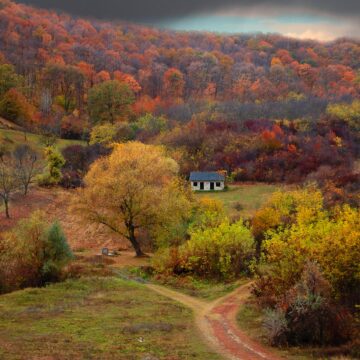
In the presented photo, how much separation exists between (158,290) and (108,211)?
11.4m

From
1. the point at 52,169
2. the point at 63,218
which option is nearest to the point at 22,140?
the point at 52,169

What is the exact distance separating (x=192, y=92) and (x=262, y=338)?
113 metres

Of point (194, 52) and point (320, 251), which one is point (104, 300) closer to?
point (320, 251)

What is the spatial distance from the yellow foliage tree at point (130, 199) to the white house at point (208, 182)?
2073cm

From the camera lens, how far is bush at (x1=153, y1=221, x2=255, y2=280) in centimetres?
3372

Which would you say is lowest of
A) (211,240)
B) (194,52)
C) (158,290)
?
(158,290)

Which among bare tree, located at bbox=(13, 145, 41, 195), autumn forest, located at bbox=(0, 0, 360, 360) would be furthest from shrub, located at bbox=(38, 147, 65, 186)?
bare tree, located at bbox=(13, 145, 41, 195)

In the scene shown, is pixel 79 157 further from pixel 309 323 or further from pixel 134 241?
pixel 309 323

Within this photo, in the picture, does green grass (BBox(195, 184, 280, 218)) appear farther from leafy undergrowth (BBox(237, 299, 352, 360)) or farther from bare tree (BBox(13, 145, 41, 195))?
leafy undergrowth (BBox(237, 299, 352, 360))

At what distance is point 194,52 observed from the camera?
15312 cm

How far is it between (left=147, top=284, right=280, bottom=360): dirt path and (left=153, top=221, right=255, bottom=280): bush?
269cm

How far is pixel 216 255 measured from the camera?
34000mm

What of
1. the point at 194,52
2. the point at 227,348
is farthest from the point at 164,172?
the point at 194,52

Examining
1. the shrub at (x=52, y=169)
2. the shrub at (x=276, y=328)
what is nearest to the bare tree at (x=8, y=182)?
the shrub at (x=52, y=169)
